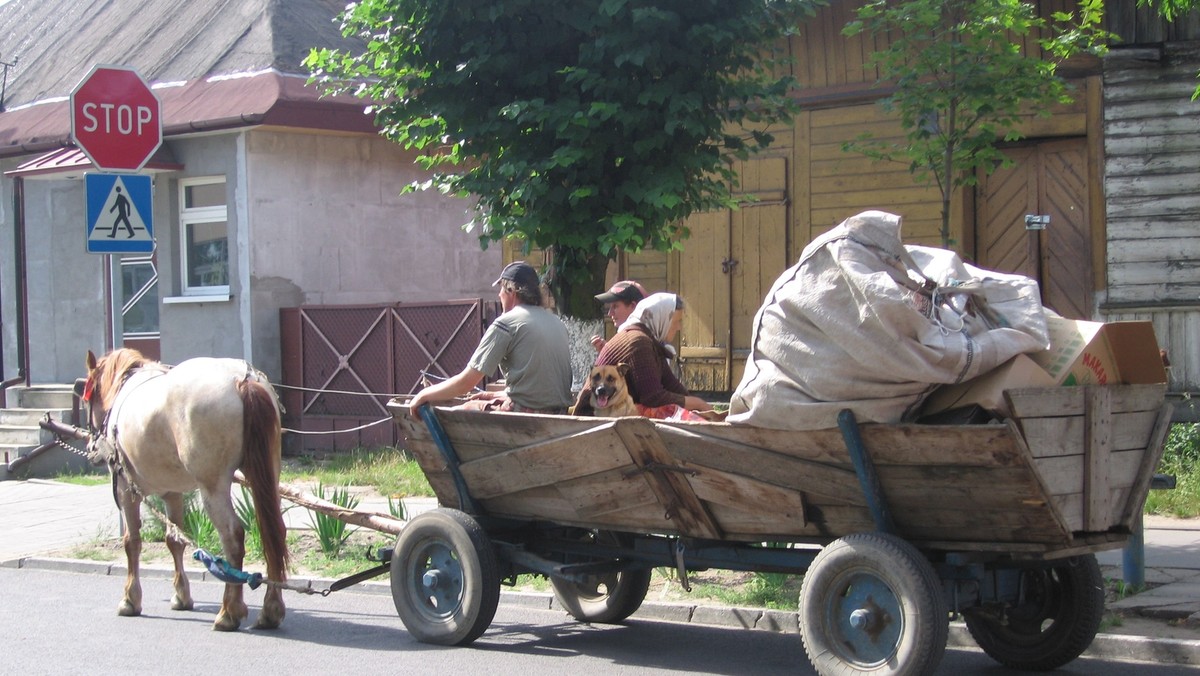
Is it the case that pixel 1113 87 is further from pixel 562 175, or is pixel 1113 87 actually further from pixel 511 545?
pixel 511 545

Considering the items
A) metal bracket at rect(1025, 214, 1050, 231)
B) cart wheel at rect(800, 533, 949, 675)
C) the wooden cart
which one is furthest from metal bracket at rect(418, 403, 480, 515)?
metal bracket at rect(1025, 214, 1050, 231)

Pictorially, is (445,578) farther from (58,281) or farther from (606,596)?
(58,281)

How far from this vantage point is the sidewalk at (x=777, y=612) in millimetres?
6602

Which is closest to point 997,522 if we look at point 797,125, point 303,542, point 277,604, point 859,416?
point 859,416

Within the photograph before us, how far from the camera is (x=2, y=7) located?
25000 mm

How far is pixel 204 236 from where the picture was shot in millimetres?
17656

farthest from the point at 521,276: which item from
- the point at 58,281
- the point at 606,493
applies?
the point at 58,281

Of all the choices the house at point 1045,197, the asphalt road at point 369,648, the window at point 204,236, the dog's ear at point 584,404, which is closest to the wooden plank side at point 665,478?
the dog's ear at point 584,404

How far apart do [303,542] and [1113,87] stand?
27.8 feet

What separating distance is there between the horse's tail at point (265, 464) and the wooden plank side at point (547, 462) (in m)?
1.35

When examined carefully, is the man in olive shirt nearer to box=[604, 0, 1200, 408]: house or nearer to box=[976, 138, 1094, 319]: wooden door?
box=[604, 0, 1200, 408]: house

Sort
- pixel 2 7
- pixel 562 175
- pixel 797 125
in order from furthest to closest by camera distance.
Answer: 1. pixel 2 7
2. pixel 797 125
3. pixel 562 175

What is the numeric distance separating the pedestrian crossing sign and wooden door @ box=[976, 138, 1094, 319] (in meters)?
7.75

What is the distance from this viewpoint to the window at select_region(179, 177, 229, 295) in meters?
17.4
